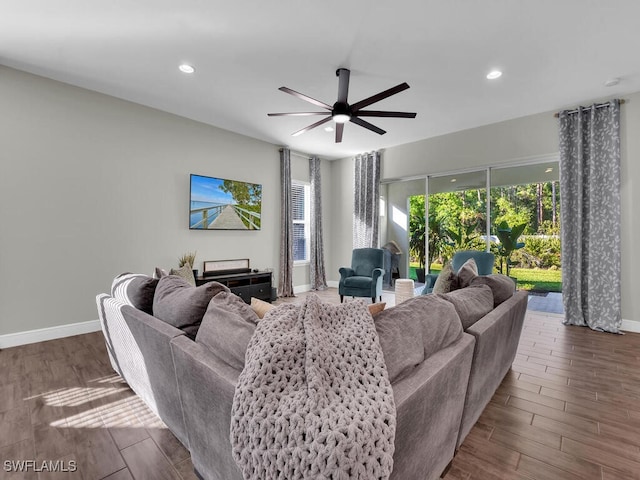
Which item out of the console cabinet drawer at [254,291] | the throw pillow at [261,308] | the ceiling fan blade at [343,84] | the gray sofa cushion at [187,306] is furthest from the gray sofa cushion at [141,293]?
the console cabinet drawer at [254,291]

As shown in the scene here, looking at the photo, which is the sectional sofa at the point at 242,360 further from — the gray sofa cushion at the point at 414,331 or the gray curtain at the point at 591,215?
the gray curtain at the point at 591,215

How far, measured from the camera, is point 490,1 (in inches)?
85.4

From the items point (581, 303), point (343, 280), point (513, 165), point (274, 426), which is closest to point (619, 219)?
point (581, 303)

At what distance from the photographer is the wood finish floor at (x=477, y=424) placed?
1480mm

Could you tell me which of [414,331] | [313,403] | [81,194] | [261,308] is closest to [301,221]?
[81,194]

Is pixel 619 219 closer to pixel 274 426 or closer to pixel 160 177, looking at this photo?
pixel 274 426

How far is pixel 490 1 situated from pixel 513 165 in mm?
3008

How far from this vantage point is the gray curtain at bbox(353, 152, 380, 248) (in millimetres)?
5920

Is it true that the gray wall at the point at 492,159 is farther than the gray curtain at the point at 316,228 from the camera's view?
No
